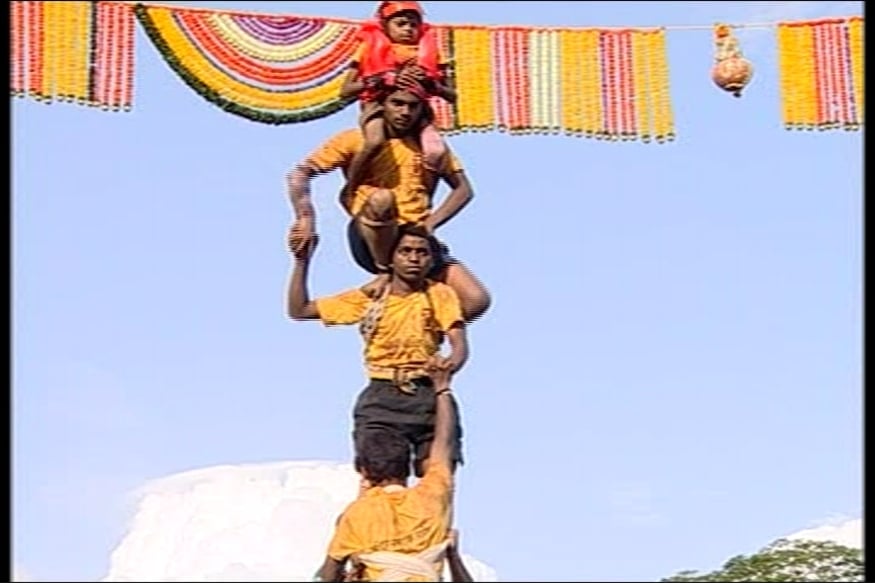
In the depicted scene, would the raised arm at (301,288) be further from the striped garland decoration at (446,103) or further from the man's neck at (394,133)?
the striped garland decoration at (446,103)

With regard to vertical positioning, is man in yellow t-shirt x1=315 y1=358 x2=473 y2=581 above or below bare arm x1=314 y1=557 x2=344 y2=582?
above

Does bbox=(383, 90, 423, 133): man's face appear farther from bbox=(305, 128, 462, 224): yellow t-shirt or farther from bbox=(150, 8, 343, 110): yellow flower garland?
bbox=(150, 8, 343, 110): yellow flower garland

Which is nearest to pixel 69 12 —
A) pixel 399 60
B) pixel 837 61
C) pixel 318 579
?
pixel 399 60

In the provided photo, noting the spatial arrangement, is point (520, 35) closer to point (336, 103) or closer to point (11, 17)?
point (336, 103)

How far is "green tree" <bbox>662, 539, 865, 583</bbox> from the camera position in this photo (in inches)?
544

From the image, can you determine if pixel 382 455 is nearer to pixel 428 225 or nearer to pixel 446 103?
pixel 428 225

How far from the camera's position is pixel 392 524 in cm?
611

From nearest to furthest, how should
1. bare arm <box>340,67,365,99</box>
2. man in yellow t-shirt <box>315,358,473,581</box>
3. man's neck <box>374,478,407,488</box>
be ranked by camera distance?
man in yellow t-shirt <box>315,358,473,581</box> → man's neck <box>374,478,407,488</box> → bare arm <box>340,67,365,99</box>

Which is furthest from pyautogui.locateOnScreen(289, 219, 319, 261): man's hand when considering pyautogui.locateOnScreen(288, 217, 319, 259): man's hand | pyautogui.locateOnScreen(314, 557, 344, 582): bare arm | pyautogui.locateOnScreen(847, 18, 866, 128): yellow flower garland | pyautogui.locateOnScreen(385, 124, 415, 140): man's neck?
pyautogui.locateOnScreen(847, 18, 866, 128): yellow flower garland

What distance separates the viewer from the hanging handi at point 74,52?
7.55 meters

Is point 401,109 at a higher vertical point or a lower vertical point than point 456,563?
higher

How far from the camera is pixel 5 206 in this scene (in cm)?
733

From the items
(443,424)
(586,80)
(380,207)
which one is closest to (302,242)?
(380,207)

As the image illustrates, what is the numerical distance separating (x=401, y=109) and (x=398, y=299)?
2.50 ft
